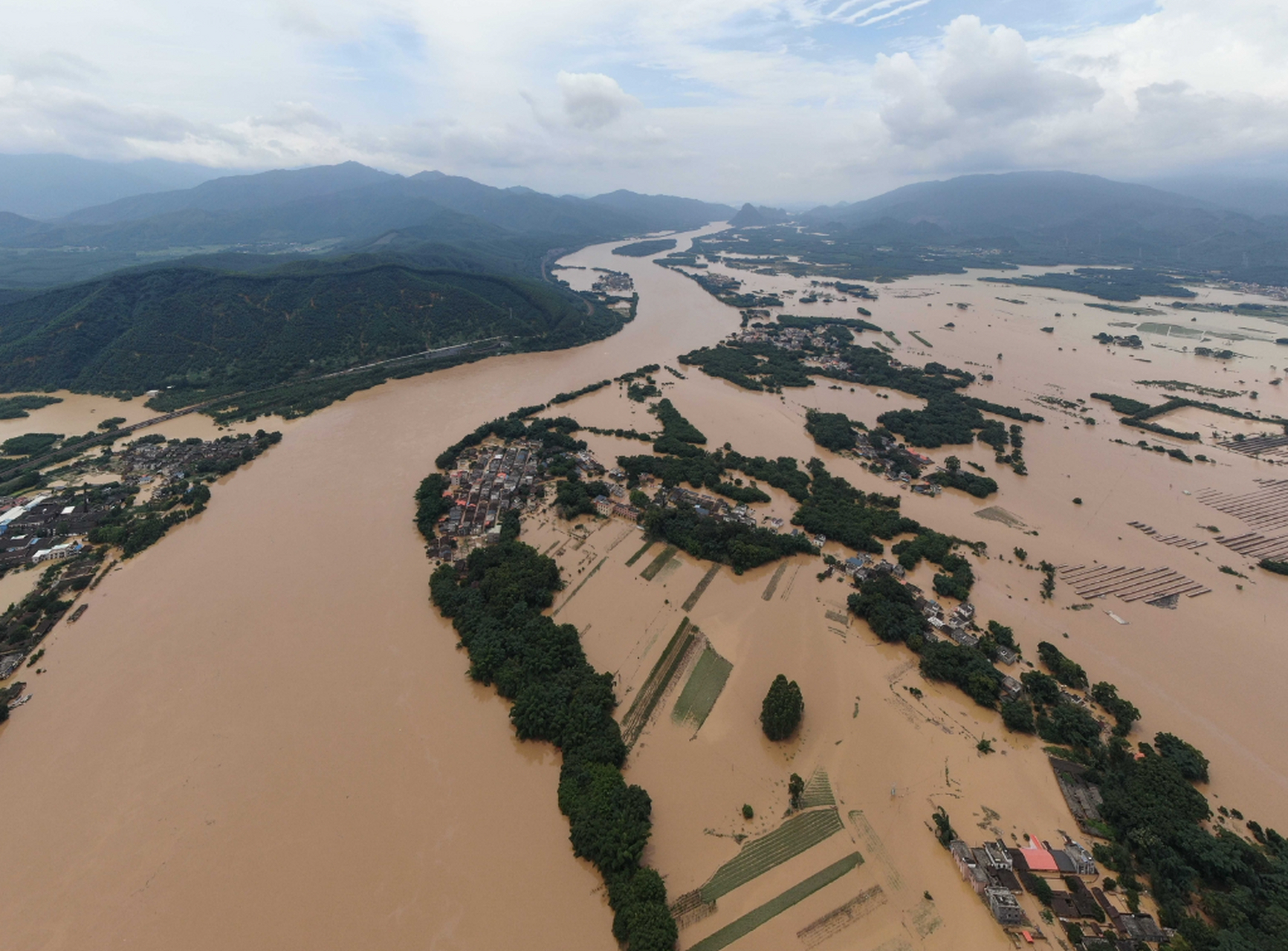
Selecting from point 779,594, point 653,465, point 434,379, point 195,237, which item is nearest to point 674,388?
point 653,465

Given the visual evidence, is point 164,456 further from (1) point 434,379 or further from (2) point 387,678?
(2) point 387,678

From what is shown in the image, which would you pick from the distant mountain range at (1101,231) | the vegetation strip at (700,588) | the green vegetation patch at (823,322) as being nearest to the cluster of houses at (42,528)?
the vegetation strip at (700,588)

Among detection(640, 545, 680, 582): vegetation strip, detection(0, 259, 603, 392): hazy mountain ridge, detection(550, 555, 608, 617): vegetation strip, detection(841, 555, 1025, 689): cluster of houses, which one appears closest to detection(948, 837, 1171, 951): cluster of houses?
detection(841, 555, 1025, 689): cluster of houses

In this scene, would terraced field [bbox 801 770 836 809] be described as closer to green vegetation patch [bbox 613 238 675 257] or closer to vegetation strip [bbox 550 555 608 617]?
vegetation strip [bbox 550 555 608 617]

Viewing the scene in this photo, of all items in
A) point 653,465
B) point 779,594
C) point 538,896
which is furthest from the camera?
point 653,465

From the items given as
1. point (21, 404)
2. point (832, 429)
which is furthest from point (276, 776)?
point (21, 404)

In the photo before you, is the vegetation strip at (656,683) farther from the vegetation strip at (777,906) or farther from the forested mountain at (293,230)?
the forested mountain at (293,230)
